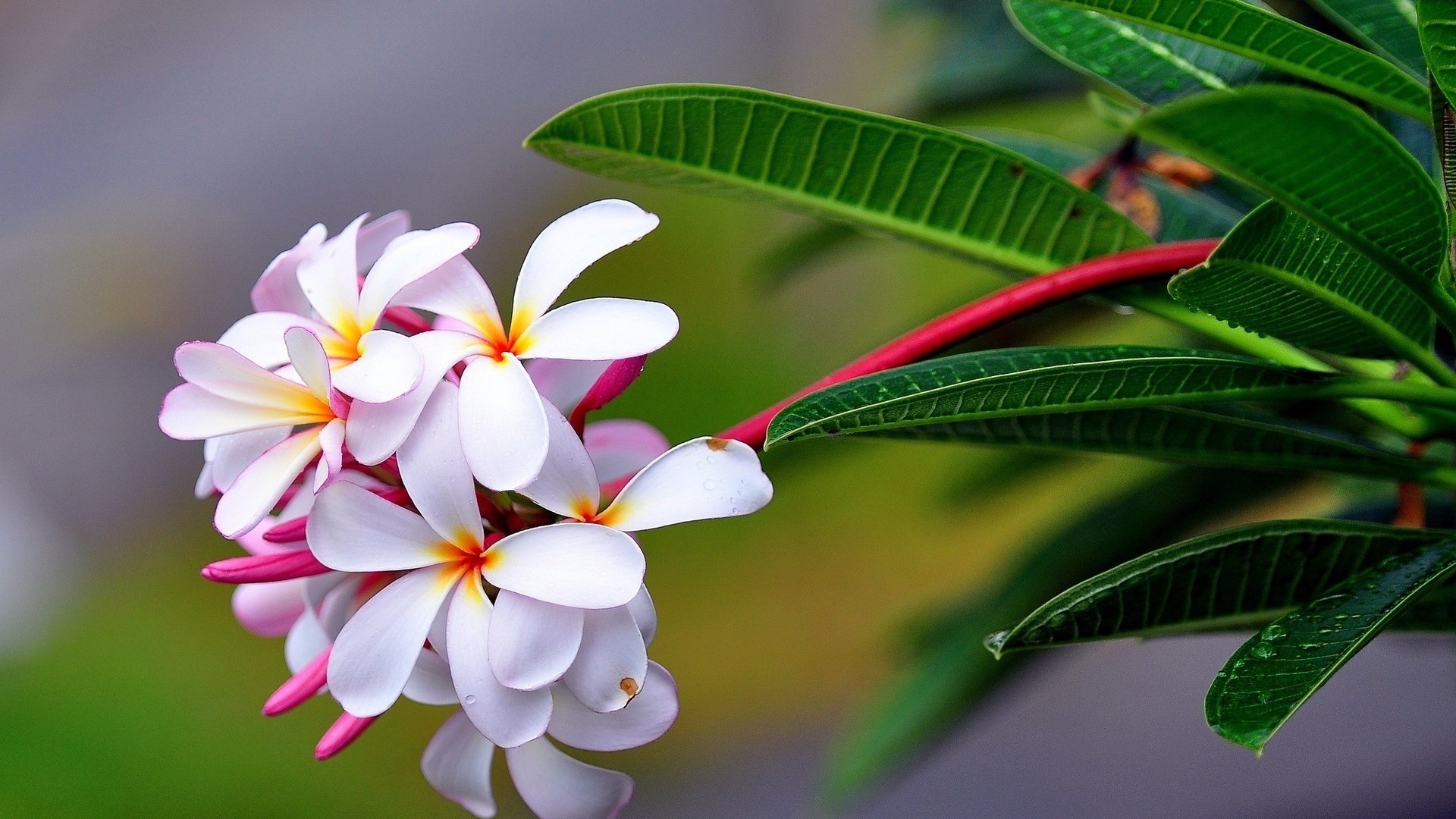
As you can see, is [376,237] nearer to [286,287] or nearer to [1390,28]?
[286,287]

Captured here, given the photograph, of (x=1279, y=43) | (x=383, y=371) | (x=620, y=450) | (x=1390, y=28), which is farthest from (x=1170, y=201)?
(x=383, y=371)

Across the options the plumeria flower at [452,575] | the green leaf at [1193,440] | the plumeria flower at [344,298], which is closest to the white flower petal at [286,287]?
the plumeria flower at [344,298]

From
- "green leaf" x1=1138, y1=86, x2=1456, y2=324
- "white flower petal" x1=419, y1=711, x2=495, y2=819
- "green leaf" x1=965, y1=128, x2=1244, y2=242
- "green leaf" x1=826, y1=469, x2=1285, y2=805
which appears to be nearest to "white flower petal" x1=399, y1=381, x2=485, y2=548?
"white flower petal" x1=419, y1=711, x2=495, y2=819

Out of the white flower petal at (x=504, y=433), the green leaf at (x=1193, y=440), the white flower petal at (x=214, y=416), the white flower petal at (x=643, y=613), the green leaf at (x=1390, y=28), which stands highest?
the green leaf at (x=1390, y=28)

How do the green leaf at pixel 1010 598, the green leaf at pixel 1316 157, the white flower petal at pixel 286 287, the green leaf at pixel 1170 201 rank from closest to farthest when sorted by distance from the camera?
the green leaf at pixel 1316 157 → the white flower petal at pixel 286 287 → the green leaf at pixel 1170 201 → the green leaf at pixel 1010 598

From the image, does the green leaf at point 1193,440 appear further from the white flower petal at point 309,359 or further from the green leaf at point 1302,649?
the white flower petal at point 309,359

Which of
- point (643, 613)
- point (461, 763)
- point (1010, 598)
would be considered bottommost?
point (1010, 598)

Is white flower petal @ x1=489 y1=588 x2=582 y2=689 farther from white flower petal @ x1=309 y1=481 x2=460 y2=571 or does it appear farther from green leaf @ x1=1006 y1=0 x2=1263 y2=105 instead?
green leaf @ x1=1006 y1=0 x2=1263 y2=105
